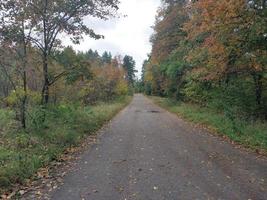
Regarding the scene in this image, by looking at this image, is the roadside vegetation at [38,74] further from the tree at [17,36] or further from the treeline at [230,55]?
the treeline at [230,55]

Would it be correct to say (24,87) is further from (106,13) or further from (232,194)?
(232,194)

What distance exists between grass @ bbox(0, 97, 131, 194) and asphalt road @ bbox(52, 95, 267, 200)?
1006 millimetres

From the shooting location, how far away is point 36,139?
34.4ft

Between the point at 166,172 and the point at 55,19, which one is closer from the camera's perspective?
the point at 166,172

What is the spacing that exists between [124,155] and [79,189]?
3.38 m

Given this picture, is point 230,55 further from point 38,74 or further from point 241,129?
point 38,74

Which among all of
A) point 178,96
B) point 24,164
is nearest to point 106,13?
point 24,164

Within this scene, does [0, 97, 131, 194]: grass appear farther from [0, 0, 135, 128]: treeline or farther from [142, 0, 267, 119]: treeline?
[142, 0, 267, 119]: treeline

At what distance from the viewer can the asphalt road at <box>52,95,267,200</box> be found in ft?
21.0

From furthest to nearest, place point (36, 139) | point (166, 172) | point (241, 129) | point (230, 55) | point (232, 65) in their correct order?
point (232, 65) → point (230, 55) → point (241, 129) → point (36, 139) → point (166, 172)

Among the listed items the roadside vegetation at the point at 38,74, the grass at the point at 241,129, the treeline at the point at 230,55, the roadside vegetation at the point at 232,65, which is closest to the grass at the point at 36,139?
the roadside vegetation at the point at 38,74

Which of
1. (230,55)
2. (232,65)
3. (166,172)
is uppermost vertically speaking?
(230,55)

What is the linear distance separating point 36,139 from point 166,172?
474 centimetres

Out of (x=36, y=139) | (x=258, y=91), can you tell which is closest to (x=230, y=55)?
(x=258, y=91)
